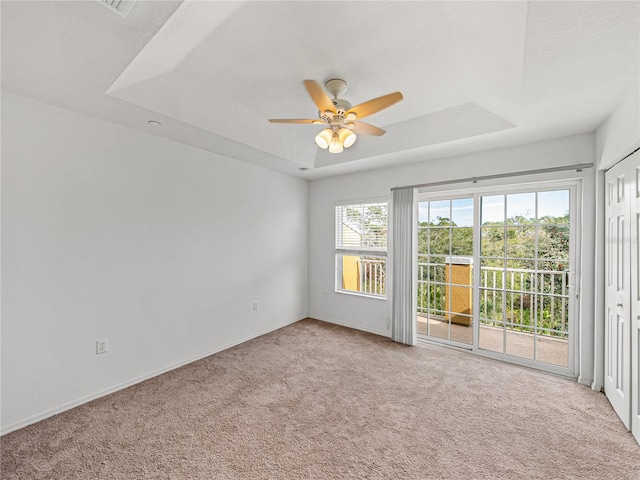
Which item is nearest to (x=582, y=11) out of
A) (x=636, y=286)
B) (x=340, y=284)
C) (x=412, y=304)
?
(x=636, y=286)

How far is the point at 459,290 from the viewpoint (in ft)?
12.1

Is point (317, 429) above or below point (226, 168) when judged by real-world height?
below

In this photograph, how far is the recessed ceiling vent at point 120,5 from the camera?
1377 mm

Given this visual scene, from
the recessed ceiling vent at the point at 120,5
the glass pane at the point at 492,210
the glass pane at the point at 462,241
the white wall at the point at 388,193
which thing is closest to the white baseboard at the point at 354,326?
the white wall at the point at 388,193

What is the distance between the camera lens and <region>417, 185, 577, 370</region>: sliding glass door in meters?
3.04

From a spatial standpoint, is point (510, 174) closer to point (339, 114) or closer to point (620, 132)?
point (620, 132)

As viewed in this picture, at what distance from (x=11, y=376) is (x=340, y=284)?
3.72 meters

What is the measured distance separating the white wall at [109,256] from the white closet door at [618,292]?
3754 mm

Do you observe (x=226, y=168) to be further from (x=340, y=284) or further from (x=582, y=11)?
(x=582, y=11)

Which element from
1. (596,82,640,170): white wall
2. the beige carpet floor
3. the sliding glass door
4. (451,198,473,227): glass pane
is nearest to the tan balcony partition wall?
the sliding glass door

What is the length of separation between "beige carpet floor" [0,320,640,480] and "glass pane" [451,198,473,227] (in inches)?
66.7

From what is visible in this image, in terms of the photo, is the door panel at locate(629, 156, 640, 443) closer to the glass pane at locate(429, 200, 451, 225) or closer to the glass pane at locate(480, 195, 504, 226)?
the glass pane at locate(480, 195, 504, 226)

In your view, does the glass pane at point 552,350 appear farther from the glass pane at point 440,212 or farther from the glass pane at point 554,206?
the glass pane at point 440,212

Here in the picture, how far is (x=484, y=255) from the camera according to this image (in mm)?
3455
